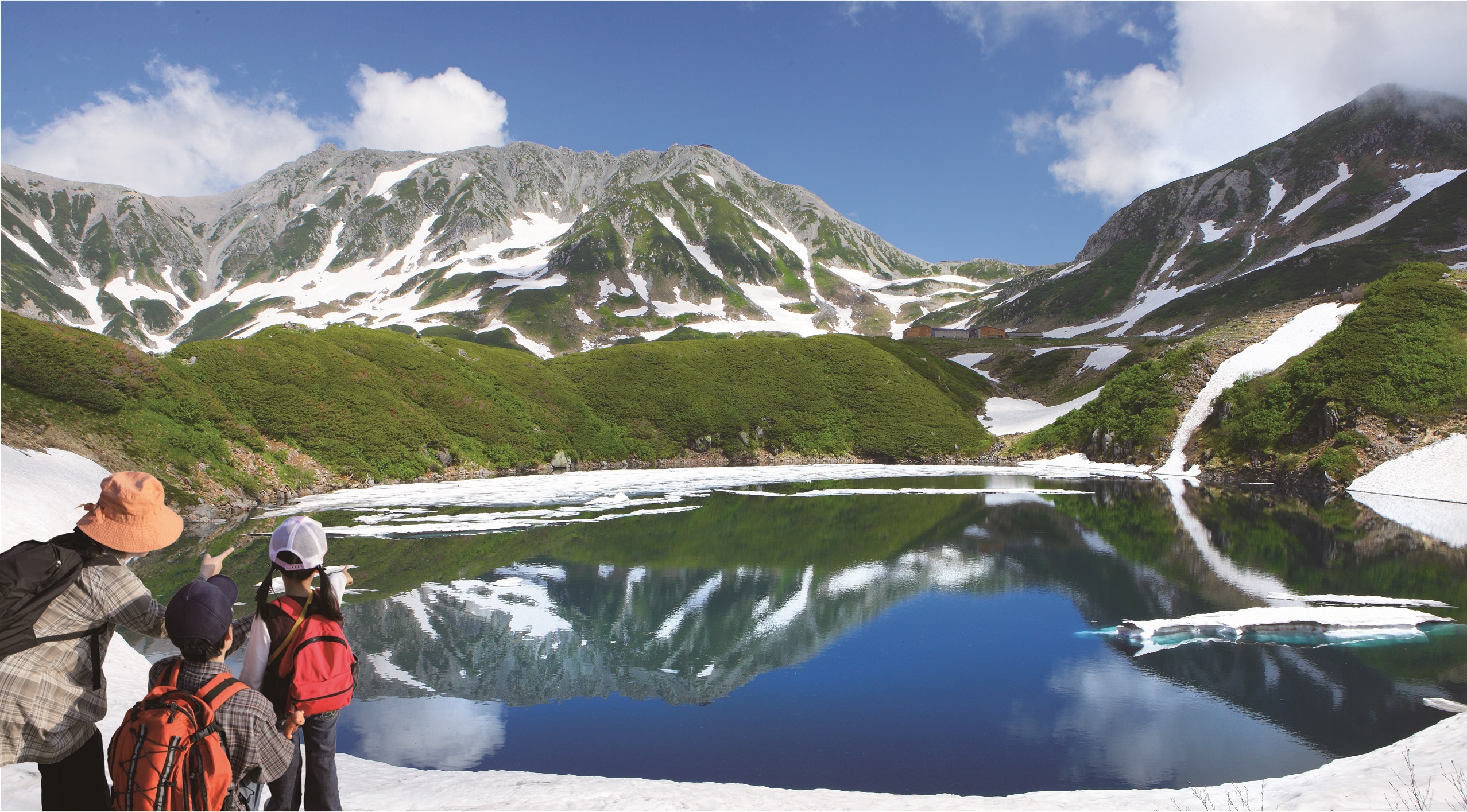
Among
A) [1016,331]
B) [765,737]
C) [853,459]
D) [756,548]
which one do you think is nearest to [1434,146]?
[1016,331]

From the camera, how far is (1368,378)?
42531 mm

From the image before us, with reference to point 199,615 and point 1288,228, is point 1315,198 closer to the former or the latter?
point 1288,228

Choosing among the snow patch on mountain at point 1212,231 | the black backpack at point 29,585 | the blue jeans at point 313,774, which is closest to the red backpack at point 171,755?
the black backpack at point 29,585

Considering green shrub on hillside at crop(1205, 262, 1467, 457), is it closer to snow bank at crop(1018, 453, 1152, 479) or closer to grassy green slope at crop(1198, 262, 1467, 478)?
grassy green slope at crop(1198, 262, 1467, 478)

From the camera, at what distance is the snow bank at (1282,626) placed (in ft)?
51.8

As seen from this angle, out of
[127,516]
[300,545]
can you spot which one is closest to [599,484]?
[300,545]

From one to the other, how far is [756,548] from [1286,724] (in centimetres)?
1678

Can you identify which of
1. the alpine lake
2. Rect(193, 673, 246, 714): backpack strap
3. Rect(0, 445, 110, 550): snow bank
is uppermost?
Rect(0, 445, 110, 550): snow bank

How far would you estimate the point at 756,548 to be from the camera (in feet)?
85.6

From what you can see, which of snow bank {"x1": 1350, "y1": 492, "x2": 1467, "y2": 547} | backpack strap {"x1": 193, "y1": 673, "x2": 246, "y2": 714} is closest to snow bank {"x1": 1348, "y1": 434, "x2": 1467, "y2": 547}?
snow bank {"x1": 1350, "y1": 492, "x2": 1467, "y2": 547}

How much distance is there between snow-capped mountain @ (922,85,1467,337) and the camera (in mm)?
122375

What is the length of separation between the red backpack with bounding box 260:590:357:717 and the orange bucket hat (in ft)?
3.45

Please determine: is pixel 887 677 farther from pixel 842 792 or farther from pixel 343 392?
pixel 343 392

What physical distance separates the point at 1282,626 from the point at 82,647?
20938mm
